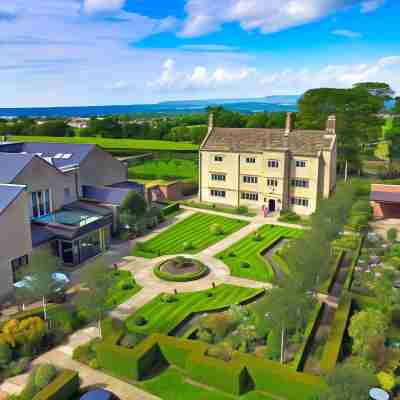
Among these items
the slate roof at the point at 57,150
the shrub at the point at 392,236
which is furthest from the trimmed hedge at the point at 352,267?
the slate roof at the point at 57,150

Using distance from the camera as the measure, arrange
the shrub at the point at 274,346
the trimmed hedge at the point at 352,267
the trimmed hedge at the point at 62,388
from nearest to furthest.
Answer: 1. the trimmed hedge at the point at 62,388
2. the shrub at the point at 274,346
3. the trimmed hedge at the point at 352,267

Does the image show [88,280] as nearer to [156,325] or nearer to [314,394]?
[156,325]

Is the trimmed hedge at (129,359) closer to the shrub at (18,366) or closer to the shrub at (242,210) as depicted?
the shrub at (18,366)

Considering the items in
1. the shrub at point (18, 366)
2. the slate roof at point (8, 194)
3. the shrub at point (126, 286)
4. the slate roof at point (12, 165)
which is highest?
the slate roof at point (12, 165)

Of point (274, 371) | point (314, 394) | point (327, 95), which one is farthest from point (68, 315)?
point (327, 95)

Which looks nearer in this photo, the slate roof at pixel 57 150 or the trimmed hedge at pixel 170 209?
the slate roof at pixel 57 150

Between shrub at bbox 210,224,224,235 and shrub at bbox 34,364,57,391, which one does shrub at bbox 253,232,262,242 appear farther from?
shrub at bbox 34,364,57,391

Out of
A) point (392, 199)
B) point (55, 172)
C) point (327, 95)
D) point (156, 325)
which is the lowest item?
point (156, 325)

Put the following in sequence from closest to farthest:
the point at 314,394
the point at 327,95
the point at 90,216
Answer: the point at 314,394
the point at 90,216
the point at 327,95
